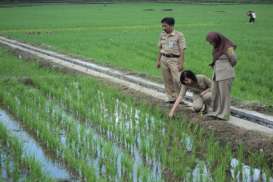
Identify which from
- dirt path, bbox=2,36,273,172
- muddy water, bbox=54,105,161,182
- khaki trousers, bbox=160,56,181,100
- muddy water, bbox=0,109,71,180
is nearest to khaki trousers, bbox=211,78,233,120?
dirt path, bbox=2,36,273,172

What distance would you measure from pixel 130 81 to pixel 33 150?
457 centimetres

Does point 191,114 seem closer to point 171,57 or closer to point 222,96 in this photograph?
A: point 222,96

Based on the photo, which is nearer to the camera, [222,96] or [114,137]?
[114,137]

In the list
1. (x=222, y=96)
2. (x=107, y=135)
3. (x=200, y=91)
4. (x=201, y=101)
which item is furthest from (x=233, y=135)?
(x=107, y=135)

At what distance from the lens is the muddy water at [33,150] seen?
4.88 meters

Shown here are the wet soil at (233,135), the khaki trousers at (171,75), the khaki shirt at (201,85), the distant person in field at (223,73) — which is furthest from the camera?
the khaki trousers at (171,75)

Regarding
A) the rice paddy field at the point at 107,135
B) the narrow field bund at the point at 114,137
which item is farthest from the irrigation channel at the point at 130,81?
the narrow field bund at the point at 114,137

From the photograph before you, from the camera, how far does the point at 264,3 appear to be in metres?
53.7

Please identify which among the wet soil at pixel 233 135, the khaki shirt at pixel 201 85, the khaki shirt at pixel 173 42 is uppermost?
the khaki shirt at pixel 173 42

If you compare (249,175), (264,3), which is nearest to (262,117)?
(249,175)

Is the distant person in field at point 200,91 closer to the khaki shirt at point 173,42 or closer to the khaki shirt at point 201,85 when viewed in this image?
the khaki shirt at point 201,85

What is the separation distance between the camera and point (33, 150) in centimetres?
564

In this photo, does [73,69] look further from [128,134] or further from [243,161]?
[243,161]

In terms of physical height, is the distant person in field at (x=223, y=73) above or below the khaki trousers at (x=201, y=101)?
above
